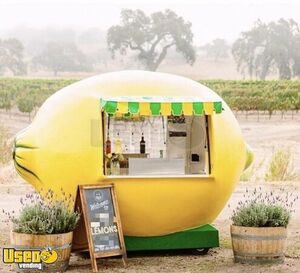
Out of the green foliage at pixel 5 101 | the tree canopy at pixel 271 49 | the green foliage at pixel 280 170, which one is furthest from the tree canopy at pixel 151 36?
the green foliage at pixel 280 170

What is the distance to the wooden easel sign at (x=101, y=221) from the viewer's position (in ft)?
28.3

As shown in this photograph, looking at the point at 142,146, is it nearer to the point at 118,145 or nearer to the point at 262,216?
the point at 118,145

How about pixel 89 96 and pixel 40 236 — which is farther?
pixel 89 96

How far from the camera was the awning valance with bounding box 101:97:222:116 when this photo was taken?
8.73m

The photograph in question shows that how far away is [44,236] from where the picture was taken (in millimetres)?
8250

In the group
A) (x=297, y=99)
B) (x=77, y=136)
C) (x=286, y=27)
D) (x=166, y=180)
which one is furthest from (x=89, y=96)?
(x=286, y=27)

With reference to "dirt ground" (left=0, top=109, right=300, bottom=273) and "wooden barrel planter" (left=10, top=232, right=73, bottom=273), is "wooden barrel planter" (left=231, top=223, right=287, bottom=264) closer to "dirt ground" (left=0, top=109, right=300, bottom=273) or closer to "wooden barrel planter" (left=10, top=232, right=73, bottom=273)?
"dirt ground" (left=0, top=109, right=300, bottom=273)

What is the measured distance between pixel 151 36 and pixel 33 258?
69.5 m

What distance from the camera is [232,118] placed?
376 inches

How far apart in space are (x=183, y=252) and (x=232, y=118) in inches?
66.8

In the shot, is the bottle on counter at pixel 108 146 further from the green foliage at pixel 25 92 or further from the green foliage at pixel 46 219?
the green foliage at pixel 25 92

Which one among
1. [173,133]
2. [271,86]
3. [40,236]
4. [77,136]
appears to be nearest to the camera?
[40,236]

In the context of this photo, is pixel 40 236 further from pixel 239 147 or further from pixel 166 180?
pixel 239 147

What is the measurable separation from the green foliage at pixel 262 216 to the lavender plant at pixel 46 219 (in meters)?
1.79
